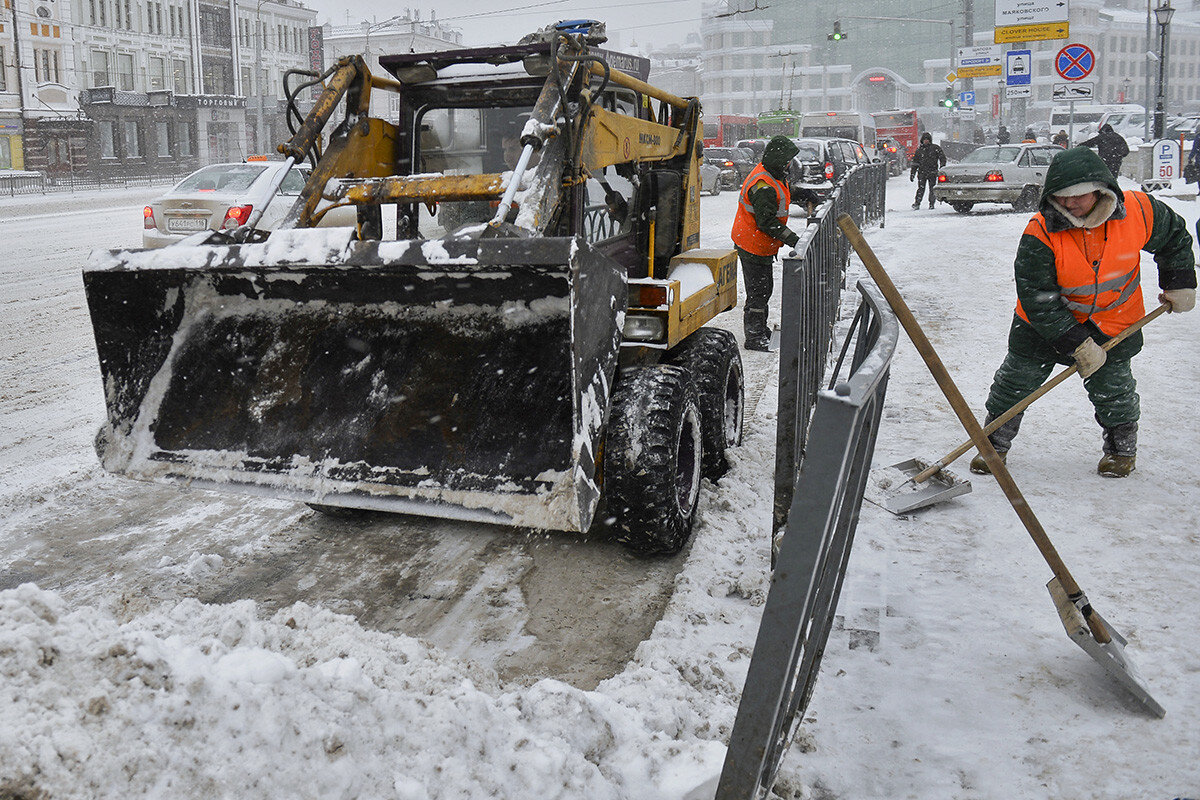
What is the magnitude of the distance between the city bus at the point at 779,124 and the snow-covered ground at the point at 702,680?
127 ft

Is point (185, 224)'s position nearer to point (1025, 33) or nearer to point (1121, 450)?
point (1121, 450)

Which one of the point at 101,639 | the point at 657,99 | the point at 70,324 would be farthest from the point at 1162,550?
the point at 70,324

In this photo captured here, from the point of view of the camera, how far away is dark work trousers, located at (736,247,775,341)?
8484mm

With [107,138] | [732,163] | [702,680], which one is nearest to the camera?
[702,680]

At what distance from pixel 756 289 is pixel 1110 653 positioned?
5792 millimetres

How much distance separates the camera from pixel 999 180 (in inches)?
812

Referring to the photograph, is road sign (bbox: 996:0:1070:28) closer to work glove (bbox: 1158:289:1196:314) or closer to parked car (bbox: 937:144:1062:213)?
parked car (bbox: 937:144:1062:213)

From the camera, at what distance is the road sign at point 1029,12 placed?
33812 mm

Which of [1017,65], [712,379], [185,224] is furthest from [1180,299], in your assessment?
[1017,65]

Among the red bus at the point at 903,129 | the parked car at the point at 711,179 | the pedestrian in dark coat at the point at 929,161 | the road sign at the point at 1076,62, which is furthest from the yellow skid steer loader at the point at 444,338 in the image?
the red bus at the point at 903,129

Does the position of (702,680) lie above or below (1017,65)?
below

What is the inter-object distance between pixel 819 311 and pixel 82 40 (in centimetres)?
5699

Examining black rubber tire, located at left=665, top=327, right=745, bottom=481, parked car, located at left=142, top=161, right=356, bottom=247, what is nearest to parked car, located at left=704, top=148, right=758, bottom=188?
parked car, located at left=142, top=161, right=356, bottom=247

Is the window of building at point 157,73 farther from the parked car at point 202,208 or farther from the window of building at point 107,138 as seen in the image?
the parked car at point 202,208
